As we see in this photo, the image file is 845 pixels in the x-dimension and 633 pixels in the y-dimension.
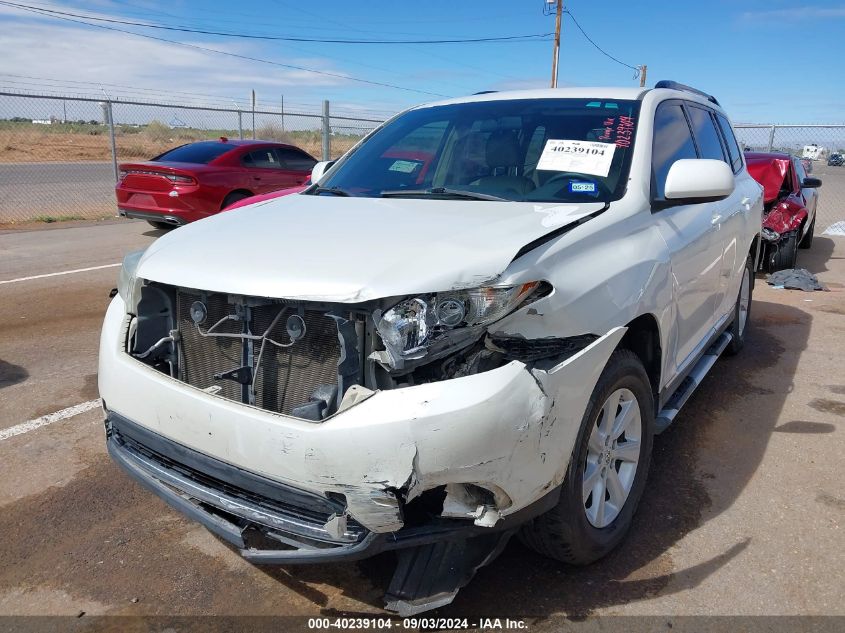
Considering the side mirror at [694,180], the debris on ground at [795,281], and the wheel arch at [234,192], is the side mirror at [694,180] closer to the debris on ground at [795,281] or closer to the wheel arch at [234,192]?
the debris on ground at [795,281]

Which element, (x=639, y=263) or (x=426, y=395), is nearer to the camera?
(x=426, y=395)

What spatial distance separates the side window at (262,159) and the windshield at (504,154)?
7.71 meters

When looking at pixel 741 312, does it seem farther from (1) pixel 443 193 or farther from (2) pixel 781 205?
(2) pixel 781 205

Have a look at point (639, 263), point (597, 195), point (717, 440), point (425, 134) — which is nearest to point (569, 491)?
point (639, 263)

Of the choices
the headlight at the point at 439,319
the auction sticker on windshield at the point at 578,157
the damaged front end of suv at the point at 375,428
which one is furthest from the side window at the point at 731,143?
the headlight at the point at 439,319

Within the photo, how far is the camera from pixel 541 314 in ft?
7.45

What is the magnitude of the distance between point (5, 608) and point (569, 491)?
212cm

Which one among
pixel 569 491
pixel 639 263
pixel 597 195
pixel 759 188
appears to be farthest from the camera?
pixel 759 188

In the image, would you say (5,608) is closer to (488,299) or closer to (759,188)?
(488,299)

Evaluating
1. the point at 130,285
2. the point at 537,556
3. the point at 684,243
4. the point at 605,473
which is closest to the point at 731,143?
the point at 684,243

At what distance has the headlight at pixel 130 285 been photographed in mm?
2736

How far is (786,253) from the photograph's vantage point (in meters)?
9.08

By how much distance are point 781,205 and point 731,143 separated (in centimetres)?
475

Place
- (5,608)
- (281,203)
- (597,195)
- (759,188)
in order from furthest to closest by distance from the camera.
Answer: (759,188)
(281,203)
(597,195)
(5,608)
